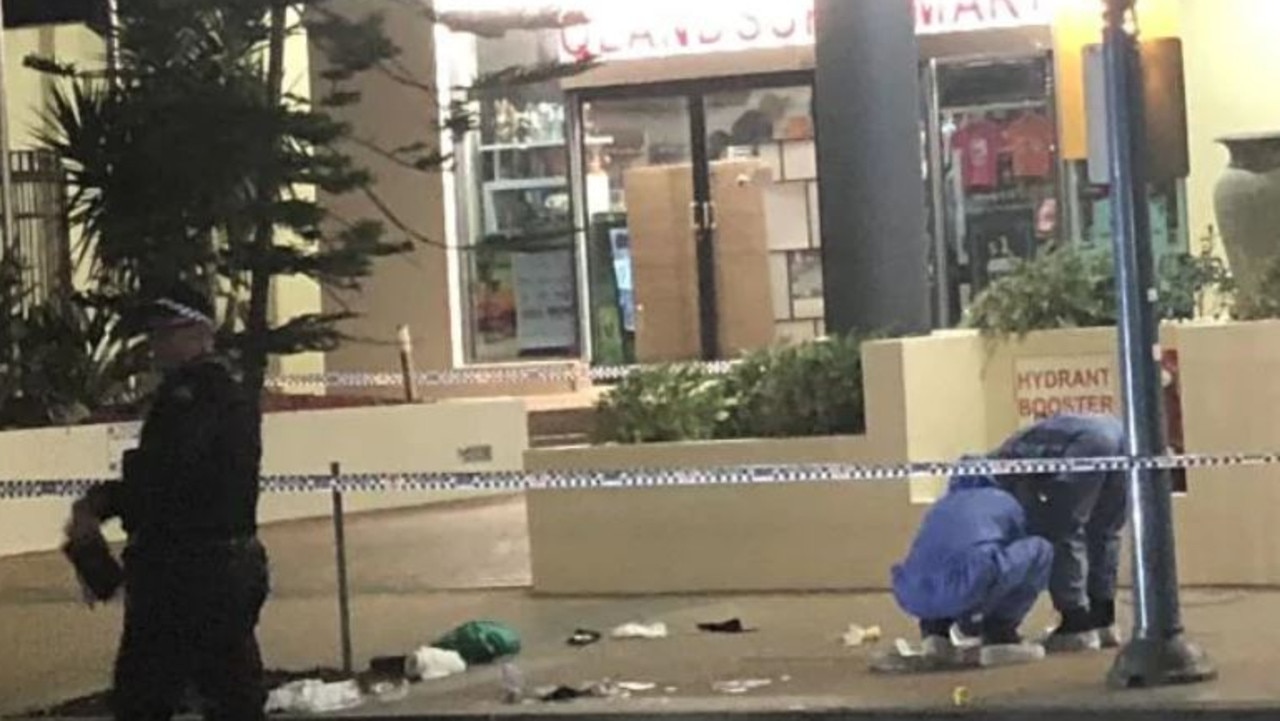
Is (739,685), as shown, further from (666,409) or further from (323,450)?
(323,450)

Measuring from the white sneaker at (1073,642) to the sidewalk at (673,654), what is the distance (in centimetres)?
19

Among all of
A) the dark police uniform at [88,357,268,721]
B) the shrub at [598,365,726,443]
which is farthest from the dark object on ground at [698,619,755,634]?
the dark police uniform at [88,357,268,721]

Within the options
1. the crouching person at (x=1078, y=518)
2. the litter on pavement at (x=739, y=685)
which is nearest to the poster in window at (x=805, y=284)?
the crouching person at (x=1078, y=518)

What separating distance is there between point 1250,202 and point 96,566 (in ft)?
28.3

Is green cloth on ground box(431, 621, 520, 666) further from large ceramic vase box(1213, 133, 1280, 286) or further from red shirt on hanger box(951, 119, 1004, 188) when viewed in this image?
red shirt on hanger box(951, 119, 1004, 188)

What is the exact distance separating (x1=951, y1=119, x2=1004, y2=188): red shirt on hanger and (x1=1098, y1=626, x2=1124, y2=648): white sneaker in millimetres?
12165

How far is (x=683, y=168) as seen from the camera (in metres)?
24.7

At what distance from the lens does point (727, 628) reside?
13539 mm

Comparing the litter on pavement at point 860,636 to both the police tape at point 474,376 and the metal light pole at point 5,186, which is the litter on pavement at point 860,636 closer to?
the metal light pole at point 5,186

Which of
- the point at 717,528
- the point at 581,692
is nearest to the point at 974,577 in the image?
the point at 581,692

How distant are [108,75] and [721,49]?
12.0 meters

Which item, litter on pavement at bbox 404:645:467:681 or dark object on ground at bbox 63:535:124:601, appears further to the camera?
litter on pavement at bbox 404:645:467:681

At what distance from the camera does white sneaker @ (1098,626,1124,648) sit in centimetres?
1227

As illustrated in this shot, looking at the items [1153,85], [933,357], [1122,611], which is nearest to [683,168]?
[933,357]
